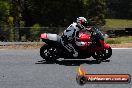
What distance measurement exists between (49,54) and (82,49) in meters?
1.19

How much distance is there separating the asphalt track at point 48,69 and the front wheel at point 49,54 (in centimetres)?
21

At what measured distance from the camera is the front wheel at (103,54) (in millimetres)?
15117

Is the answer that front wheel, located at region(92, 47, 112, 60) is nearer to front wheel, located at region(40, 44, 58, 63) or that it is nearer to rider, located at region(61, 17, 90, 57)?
rider, located at region(61, 17, 90, 57)

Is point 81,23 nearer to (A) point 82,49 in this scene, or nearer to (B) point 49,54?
(A) point 82,49

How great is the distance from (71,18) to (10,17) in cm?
633

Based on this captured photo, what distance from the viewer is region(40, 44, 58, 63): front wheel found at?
15062mm

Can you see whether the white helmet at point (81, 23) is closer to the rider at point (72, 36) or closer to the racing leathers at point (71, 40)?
the rider at point (72, 36)

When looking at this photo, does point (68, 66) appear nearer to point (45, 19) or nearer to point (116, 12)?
point (45, 19)

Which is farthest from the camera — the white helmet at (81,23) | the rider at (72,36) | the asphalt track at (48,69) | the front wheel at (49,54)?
the front wheel at (49,54)

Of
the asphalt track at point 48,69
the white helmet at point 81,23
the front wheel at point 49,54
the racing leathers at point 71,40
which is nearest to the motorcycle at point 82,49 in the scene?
the front wheel at point 49,54

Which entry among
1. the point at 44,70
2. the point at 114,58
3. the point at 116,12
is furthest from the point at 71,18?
the point at 116,12

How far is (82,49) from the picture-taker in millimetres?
14977

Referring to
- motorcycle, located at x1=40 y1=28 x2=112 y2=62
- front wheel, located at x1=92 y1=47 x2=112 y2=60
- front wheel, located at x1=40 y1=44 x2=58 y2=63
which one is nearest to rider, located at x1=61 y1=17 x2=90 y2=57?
motorcycle, located at x1=40 y1=28 x2=112 y2=62

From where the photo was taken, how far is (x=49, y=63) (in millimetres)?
14844
